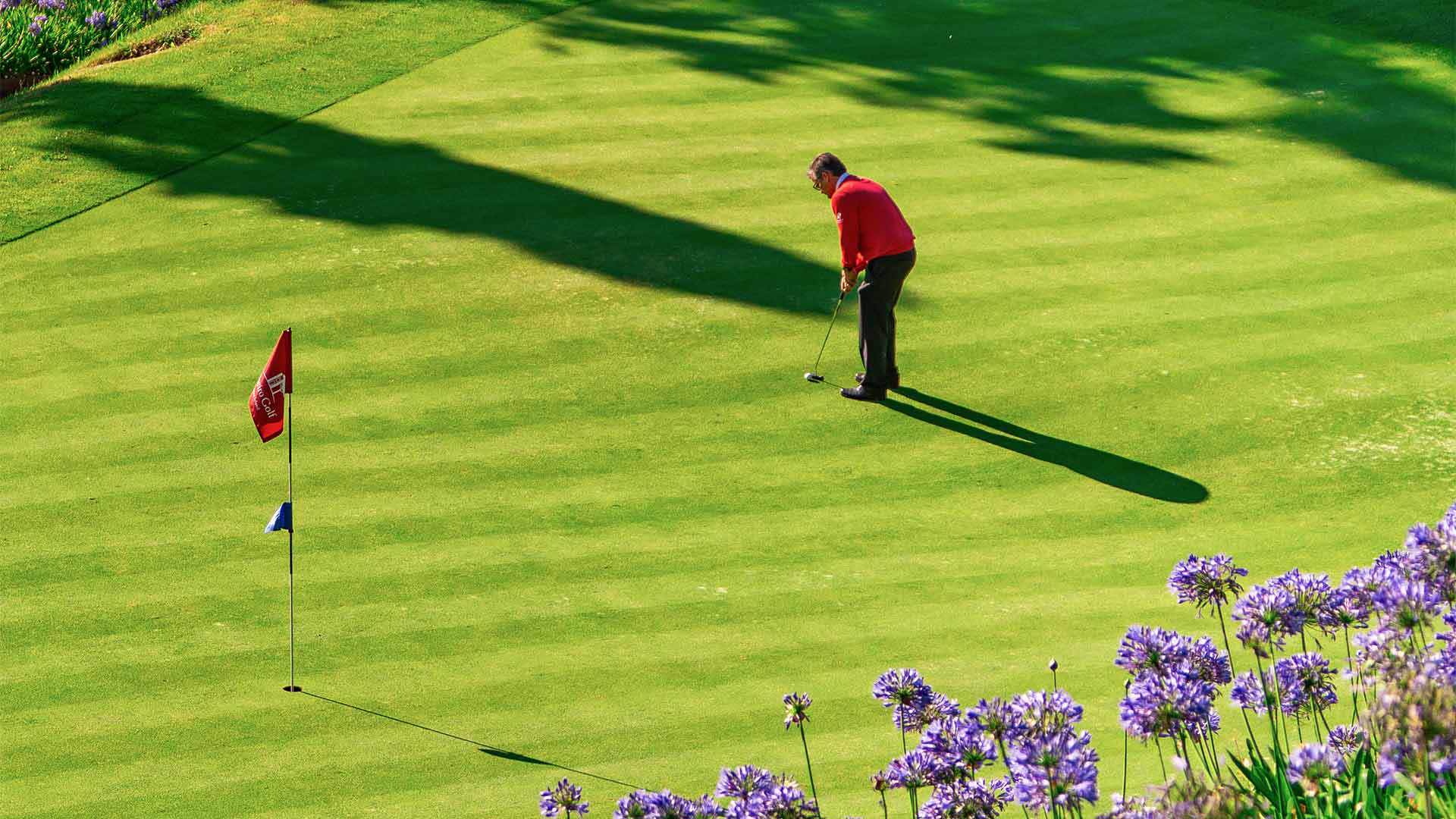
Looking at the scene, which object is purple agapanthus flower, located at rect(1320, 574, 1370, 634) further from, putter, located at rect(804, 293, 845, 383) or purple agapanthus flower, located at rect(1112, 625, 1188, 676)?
putter, located at rect(804, 293, 845, 383)

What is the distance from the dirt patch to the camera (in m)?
16.9

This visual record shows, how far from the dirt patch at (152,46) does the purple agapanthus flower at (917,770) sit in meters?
14.7

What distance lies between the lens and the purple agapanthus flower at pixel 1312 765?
165 inches

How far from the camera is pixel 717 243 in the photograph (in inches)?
501

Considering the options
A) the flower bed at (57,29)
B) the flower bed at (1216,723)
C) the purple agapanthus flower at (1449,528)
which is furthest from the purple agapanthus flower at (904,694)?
the flower bed at (57,29)

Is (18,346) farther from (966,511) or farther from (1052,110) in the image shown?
(1052,110)

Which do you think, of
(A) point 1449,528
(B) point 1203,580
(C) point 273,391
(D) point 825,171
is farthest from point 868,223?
(A) point 1449,528

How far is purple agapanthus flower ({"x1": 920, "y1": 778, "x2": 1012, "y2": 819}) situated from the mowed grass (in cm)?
206

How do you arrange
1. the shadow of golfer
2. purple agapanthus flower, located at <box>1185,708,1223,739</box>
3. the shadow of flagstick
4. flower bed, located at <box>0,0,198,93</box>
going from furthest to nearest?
flower bed, located at <box>0,0,198,93</box> < the shadow of golfer < the shadow of flagstick < purple agapanthus flower, located at <box>1185,708,1223,739</box>

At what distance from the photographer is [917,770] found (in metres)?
4.54

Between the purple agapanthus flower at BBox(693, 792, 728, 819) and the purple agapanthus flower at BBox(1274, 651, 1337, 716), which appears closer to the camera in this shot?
the purple agapanthus flower at BBox(693, 792, 728, 819)

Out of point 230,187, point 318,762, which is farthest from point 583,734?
point 230,187

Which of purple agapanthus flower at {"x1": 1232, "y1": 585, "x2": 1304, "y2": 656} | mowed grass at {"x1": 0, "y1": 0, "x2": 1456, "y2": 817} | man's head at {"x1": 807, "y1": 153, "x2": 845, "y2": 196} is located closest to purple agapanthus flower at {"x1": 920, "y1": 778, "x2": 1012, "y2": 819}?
purple agapanthus flower at {"x1": 1232, "y1": 585, "x2": 1304, "y2": 656}

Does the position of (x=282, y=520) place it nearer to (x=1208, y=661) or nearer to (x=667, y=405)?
(x=667, y=405)
